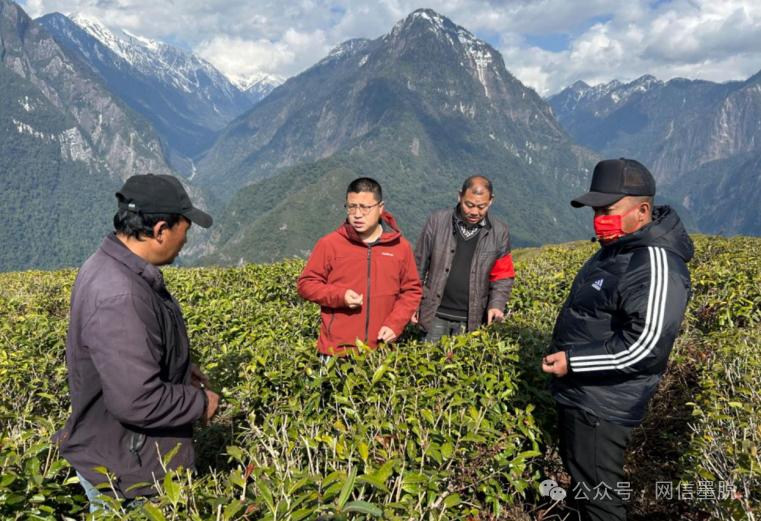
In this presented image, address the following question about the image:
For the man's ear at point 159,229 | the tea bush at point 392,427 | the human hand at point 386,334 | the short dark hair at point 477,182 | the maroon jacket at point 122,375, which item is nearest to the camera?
the tea bush at point 392,427

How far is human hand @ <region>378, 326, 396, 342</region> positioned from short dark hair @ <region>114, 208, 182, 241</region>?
2.55 meters

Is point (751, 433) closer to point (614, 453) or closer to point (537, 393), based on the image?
point (614, 453)

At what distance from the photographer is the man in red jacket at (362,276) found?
488 cm

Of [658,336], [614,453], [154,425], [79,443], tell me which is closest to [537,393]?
[614,453]

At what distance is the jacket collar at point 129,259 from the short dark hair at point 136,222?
0.24ft

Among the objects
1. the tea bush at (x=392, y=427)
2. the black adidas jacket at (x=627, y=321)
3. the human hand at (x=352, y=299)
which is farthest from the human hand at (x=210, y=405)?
the black adidas jacket at (x=627, y=321)

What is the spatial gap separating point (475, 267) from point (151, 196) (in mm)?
4133

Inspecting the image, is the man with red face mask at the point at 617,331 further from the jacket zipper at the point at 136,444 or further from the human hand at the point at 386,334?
the jacket zipper at the point at 136,444

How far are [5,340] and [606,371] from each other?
22.3 ft

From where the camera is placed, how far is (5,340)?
599cm

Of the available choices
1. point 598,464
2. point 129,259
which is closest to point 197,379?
point 129,259

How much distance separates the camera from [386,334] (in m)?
4.86

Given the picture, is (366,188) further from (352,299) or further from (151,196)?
(151,196)

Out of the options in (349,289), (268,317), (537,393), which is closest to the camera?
(537,393)
